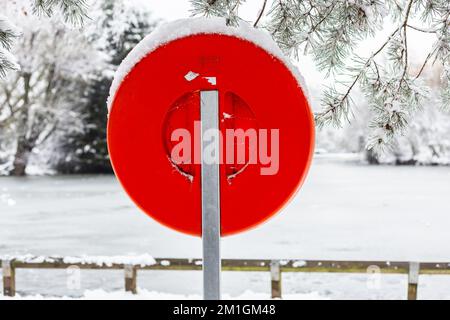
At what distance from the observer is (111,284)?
7.47m

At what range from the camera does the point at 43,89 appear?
84.5ft

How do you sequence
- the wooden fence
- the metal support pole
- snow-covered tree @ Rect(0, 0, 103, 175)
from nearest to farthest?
the metal support pole → the wooden fence → snow-covered tree @ Rect(0, 0, 103, 175)

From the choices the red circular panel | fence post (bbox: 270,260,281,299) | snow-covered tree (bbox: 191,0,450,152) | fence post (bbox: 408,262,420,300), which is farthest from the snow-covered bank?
the red circular panel

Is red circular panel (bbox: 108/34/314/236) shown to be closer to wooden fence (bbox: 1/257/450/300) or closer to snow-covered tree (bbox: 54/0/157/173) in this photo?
wooden fence (bbox: 1/257/450/300)

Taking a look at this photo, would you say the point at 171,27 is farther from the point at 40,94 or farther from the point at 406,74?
the point at 40,94

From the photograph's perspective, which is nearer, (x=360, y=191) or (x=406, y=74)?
(x=406, y=74)

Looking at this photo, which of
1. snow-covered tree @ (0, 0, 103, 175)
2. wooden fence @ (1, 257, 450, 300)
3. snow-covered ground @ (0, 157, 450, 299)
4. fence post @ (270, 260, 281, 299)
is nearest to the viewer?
wooden fence @ (1, 257, 450, 300)

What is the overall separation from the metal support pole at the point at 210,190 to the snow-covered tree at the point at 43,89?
2144 centimetres

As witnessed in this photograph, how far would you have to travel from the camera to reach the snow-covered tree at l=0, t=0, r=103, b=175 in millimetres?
22766

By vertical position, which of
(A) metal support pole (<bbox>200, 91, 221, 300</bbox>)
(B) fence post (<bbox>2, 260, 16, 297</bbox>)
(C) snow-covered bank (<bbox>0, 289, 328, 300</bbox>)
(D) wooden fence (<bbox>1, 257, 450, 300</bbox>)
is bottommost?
(C) snow-covered bank (<bbox>0, 289, 328, 300</bbox>)

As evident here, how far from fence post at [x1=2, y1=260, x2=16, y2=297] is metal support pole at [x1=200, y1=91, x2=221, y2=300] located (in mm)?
5934

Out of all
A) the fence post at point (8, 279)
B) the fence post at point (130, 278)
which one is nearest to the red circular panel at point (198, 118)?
the fence post at point (130, 278)

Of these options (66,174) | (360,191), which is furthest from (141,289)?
(66,174)

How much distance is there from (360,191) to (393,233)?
8.48 m
